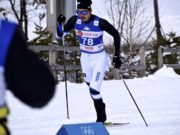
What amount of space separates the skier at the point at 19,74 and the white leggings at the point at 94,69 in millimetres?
5381

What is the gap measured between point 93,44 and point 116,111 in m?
2.13

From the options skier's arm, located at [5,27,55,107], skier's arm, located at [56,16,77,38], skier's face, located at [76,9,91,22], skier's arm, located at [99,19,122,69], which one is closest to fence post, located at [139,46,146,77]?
skier's arm, located at [56,16,77,38]

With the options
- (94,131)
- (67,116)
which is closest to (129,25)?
(67,116)

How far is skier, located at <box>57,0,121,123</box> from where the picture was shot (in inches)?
279

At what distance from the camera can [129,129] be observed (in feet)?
22.9

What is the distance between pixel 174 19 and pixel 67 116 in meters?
26.2

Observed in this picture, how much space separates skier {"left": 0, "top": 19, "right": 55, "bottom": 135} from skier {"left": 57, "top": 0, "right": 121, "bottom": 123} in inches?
211

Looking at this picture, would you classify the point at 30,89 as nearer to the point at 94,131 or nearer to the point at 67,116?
the point at 94,131

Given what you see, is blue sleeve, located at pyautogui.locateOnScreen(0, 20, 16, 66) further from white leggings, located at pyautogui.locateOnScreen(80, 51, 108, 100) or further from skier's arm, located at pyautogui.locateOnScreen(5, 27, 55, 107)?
white leggings, located at pyautogui.locateOnScreen(80, 51, 108, 100)

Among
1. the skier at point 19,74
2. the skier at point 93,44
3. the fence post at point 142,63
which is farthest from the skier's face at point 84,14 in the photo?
the fence post at point 142,63

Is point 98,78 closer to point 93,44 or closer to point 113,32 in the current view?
point 93,44

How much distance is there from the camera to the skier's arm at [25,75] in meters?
A: 1.67

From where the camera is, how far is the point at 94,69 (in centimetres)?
717

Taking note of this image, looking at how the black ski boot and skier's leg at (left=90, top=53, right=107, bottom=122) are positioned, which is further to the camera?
the black ski boot
